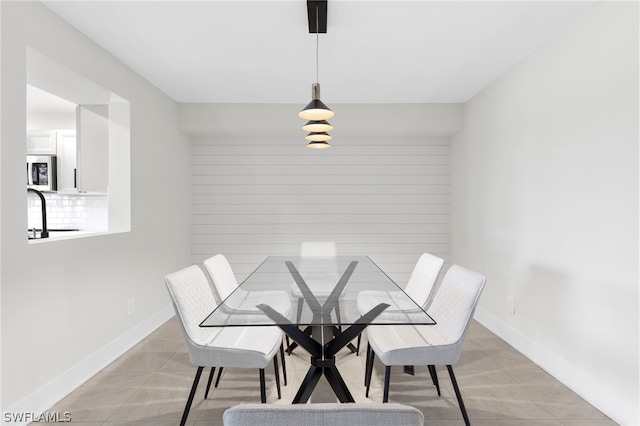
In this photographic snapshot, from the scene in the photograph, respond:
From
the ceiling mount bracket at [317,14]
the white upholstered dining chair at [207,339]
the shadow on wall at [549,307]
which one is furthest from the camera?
the shadow on wall at [549,307]

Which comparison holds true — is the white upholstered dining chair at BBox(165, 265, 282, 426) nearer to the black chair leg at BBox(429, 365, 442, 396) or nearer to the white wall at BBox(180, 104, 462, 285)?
the black chair leg at BBox(429, 365, 442, 396)

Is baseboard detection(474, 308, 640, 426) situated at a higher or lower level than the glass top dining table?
lower

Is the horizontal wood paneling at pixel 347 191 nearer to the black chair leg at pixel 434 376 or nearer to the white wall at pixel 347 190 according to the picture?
the white wall at pixel 347 190

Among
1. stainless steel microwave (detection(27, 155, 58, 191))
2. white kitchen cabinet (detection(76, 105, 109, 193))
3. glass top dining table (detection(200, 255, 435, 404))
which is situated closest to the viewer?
glass top dining table (detection(200, 255, 435, 404))

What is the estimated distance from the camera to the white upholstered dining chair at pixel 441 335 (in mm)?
2080

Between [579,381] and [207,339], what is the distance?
93.9 inches

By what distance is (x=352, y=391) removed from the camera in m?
2.58

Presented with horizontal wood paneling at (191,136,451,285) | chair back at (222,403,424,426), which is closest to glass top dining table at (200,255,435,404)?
chair back at (222,403,424,426)

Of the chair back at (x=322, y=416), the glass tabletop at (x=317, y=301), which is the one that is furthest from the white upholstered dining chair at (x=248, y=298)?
the chair back at (x=322, y=416)

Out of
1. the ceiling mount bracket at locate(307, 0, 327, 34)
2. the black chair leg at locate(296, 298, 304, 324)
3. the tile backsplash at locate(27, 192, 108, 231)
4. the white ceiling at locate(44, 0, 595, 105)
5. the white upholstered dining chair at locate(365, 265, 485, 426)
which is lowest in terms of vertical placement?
the white upholstered dining chair at locate(365, 265, 485, 426)

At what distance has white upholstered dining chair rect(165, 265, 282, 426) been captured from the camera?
204 cm

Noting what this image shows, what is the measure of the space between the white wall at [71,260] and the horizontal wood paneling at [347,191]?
0.99 m

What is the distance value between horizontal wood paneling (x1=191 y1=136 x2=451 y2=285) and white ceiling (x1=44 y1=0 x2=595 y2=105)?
115cm

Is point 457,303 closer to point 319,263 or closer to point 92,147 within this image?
point 319,263
